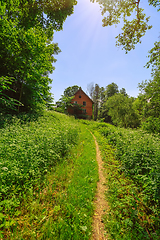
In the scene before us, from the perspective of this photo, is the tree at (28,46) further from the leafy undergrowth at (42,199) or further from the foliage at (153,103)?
the foliage at (153,103)

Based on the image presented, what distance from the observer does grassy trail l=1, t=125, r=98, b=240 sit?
2.31 m

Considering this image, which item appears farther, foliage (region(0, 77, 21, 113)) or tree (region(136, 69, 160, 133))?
tree (region(136, 69, 160, 133))

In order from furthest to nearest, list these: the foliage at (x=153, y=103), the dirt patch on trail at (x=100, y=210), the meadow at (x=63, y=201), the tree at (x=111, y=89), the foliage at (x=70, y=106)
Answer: the tree at (x=111, y=89) → the foliage at (x=70, y=106) → the foliage at (x=153, y=103) → the dirt patch on trail at (x=100, y=210) → the meadow at (x=63, y=201)

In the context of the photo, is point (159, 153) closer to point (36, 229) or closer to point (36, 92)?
point (36, 229)

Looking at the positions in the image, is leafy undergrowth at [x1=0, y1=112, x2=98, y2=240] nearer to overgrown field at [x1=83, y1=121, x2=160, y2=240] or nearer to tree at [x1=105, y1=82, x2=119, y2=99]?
overgrown field at [x1=83, y1=121, x2=160, y2=240]

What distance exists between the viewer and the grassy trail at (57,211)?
231 cm

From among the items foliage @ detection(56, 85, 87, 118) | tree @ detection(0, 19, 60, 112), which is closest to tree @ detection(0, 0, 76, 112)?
tree @ detection(0, 19, 60, 112)

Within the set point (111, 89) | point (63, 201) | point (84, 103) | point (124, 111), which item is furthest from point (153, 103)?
point (111, 89)

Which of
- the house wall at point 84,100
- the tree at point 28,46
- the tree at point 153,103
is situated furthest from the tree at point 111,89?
the tree at point 28,46

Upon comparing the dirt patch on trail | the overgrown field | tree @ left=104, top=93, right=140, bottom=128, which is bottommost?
the dirt patch on trail

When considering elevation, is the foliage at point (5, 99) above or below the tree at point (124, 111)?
below

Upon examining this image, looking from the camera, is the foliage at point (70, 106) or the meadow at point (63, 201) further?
the foliage at point (70, 106)

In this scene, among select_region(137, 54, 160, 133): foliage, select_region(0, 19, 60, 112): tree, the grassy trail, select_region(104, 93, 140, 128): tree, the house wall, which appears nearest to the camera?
the grassy trail

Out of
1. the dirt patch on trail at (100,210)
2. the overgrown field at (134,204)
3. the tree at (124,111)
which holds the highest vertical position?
the tree at (124,111)
